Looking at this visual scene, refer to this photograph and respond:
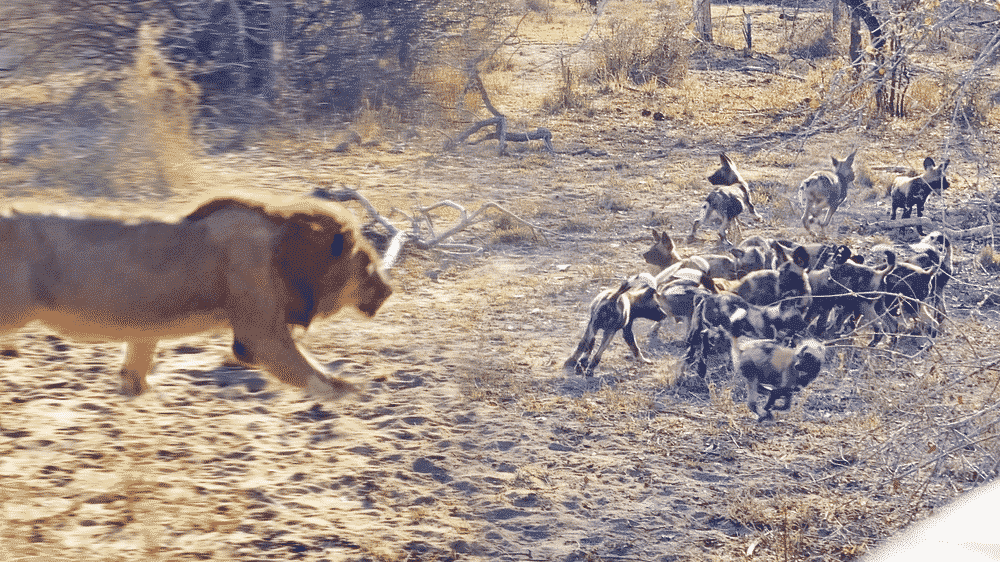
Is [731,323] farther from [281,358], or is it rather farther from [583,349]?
[281,358]

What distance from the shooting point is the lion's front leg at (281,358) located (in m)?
5.45

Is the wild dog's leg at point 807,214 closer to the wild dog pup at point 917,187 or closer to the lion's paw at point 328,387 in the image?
the wild dog pup at point 917,187

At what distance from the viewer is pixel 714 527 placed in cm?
476

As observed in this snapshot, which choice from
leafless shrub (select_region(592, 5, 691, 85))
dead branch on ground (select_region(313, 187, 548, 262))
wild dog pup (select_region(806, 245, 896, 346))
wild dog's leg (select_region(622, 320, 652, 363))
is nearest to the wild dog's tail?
wild dog pup (select_region(806, 245, 896, 346))

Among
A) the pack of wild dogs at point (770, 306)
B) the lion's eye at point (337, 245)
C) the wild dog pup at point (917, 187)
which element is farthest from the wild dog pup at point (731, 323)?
the wild dog pup at point (917, 187)

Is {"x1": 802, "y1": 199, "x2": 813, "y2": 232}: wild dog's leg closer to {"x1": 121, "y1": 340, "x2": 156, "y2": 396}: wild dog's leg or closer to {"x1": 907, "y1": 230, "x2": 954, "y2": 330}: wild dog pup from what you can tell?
{"x1": 907, "y1": 230, "x2": 954, "y2": 330}: wild dog pup

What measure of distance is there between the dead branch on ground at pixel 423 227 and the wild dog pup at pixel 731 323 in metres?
2.70

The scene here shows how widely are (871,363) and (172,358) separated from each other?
4.46m

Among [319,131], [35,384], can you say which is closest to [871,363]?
[35,384]

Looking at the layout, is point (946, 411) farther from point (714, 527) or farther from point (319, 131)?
point (319, 131)

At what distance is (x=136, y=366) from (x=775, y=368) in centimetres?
369

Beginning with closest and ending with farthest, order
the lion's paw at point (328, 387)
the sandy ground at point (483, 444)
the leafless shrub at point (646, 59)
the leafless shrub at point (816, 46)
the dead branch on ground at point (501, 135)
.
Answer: the sandy ground at point (483, 444), the lion's paw at point (328, 387), the dead branch on ground at point (501, 135), the leafless shrub at point (646, 59), the leafless shrub at point (816, 46)

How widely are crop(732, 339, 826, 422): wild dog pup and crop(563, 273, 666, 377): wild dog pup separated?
2.67 ft

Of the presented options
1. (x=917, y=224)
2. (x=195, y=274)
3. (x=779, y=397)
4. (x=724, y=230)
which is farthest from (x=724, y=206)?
(x=195, y=274)
